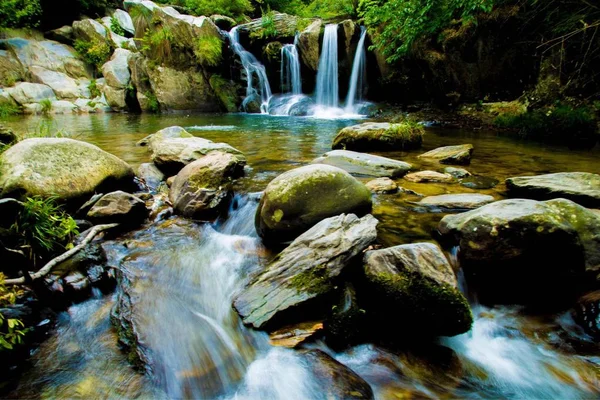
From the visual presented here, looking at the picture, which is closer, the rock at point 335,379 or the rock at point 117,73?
the rock at point 335,379

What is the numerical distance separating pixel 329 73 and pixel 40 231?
1519 cm

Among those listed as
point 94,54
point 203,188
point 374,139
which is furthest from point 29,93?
point 374,139

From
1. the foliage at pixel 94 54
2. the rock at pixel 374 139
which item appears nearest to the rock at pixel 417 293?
the rock at pixel 374 139

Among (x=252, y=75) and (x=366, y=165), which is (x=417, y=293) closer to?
(x=366, y=165)

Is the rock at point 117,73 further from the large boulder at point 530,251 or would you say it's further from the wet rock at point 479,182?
the large boulder at point 530,251

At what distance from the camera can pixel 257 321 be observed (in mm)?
2490

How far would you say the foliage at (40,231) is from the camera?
2866mm

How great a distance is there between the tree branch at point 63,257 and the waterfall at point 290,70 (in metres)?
15.6

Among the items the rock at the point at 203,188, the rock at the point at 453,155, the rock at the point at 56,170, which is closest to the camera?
the rock at the point at 56,170

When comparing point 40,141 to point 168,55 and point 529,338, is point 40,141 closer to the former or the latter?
point 529,338

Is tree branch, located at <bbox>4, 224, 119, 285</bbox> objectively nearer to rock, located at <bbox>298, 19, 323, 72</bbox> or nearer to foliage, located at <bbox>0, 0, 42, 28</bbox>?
rock, located at <bbox>298, 19, 323, 72</bbox>

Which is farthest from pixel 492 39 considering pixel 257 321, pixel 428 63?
pixel 257 321

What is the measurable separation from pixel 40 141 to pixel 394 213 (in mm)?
4503

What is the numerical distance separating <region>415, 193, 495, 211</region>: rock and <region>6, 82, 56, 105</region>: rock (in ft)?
73.9
